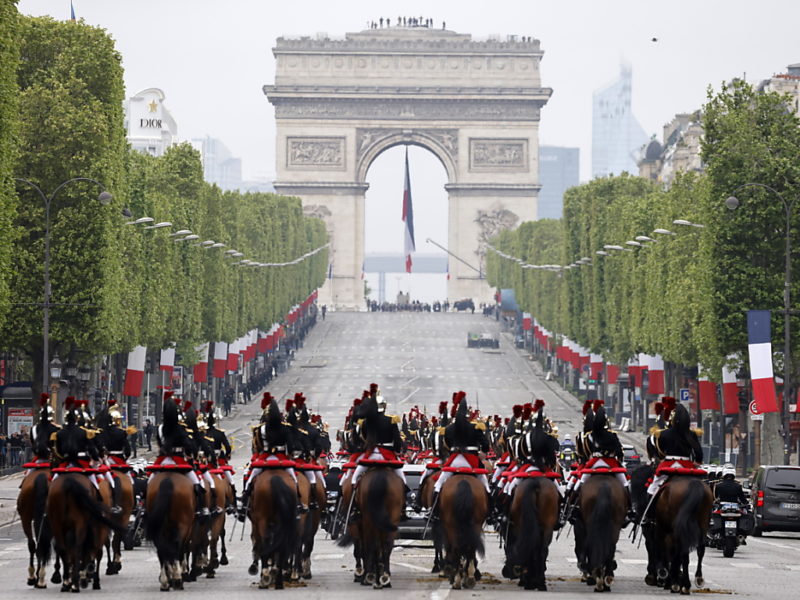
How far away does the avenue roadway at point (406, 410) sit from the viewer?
31.3 metres

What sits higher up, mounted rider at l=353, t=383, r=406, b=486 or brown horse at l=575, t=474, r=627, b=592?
mounted rider at l=353, t=383, r=406, b=486

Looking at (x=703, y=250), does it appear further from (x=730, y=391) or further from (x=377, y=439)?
(x=377, y=439)

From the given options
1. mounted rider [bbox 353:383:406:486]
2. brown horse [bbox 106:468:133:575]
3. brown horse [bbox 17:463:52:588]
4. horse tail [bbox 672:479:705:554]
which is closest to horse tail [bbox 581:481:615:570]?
horse tail [bbox 672:479:705:554]

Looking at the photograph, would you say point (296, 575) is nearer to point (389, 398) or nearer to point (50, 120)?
point (50, 120)

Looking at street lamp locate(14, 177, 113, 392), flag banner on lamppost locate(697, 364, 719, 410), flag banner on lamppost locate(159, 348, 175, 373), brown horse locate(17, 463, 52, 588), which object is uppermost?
street lamp locate(14, 177, 113, 392)

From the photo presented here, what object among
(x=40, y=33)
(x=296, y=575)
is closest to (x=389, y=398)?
(x=40, y=33)

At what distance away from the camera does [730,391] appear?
240ft

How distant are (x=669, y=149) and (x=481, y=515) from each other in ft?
523

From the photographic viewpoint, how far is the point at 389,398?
381ft

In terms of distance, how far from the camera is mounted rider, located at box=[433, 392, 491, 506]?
31.4 meters

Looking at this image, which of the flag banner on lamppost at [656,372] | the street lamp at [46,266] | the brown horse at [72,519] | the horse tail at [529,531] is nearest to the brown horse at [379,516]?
the horse tail at [529,531]

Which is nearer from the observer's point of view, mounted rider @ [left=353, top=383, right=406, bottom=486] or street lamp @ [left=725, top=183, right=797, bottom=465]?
mounted rider @ [left=353, top=383, right=406, bottom=486]

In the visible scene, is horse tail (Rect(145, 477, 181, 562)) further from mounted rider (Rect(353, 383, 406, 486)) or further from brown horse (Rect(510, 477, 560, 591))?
brown horse (Rect(510, 477, 560, 591))

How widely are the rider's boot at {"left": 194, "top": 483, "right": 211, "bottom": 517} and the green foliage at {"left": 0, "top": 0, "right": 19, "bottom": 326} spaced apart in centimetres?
2142
